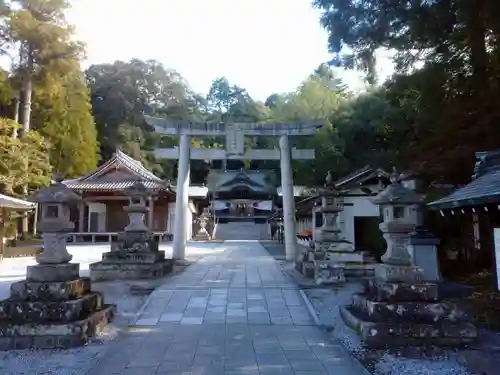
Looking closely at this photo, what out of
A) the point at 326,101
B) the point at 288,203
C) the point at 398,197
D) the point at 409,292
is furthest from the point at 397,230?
the point at 326,101

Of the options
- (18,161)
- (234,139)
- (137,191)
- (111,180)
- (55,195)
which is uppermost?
(18,161)

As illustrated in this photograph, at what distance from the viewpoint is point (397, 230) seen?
6414 mm

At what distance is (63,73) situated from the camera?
30562 millimetres

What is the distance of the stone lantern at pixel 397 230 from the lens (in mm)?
6082

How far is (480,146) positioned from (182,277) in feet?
28.3

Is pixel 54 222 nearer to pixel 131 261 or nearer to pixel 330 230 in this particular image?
pixel 131 261

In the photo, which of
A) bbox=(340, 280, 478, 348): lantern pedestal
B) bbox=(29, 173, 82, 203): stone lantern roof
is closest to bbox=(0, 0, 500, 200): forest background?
bbox=(340, 280, 478, 348): lantern pedestal

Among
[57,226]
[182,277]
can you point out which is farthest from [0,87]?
[57,226]

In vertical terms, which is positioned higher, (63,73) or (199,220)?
(63,73)

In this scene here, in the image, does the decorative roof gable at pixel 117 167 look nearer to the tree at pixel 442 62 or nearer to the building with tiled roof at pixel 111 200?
the building with tiled roof at pixel 111 200

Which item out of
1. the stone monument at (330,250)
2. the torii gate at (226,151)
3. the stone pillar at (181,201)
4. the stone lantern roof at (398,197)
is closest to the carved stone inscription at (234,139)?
the torii gate at (226,151)

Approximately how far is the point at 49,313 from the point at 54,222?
1.42 meters

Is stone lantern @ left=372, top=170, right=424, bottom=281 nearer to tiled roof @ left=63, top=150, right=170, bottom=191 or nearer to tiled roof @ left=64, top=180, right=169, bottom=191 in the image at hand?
tiled roof @ left=64, top=180, right=169, bottom=191

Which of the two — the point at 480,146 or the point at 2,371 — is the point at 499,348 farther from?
the point at 480,146
